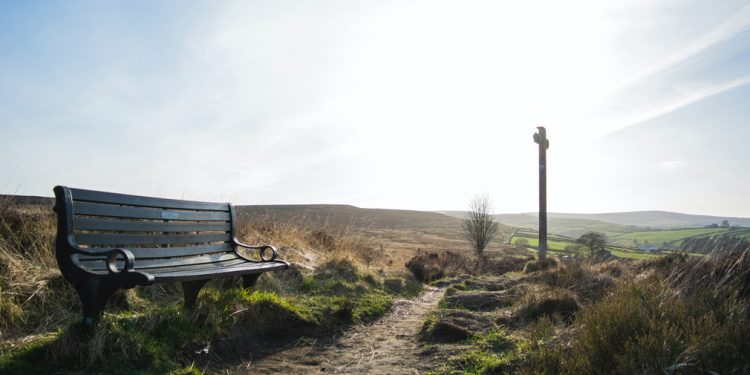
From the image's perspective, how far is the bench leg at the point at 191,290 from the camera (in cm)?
430

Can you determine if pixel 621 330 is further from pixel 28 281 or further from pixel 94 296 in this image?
pixel 28 281

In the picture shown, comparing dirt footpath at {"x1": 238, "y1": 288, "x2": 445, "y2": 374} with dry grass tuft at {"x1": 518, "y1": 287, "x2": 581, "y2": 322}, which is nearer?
dirt footpath at {"x1": 238, "y1": 288, "x2": 445, "y2": 374}

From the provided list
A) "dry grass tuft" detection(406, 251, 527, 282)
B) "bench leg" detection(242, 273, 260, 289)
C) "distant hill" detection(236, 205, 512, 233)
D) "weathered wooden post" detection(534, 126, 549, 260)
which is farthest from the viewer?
"distant hill" detection(236, 205, 512, 233)

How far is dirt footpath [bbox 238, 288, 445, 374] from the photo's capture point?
3844 mm

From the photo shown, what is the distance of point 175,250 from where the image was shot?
4.74 metres

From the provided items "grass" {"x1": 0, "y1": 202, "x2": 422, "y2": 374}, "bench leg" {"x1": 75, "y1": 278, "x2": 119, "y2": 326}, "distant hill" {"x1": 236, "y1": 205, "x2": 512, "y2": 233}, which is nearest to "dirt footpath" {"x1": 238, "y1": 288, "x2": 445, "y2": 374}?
"grass" {"x1": 0, "y1": 202, "x2": 422, "y2": 374}

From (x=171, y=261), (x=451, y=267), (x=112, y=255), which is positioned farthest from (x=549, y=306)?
(x=451, y=267)

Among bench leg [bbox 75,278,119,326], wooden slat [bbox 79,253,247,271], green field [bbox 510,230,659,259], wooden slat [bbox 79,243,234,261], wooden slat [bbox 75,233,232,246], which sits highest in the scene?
wooden slat [bbox 75,233,232,246]

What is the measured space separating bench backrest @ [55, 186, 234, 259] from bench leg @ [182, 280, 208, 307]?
0.47m

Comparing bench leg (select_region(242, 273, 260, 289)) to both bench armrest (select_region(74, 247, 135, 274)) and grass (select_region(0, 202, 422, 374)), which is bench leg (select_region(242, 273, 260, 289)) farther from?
bench armrest (select_region(74, 247, 135, 274))

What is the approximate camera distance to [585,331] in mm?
3146

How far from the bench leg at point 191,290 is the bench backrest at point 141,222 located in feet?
1.54

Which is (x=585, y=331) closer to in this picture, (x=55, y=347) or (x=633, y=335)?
(x=633, y=335)

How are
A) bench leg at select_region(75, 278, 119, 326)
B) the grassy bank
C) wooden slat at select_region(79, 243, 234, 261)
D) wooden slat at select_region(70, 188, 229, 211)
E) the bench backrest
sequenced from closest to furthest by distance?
1. the grassy bank
2. bench leg at select_region(75, 278, 119, 326)
3. the bench backrest
4. wooden slat at select_region(70, 188, 229, 211)
5. wooden slat at select_region(79, 243, 234, 261)
